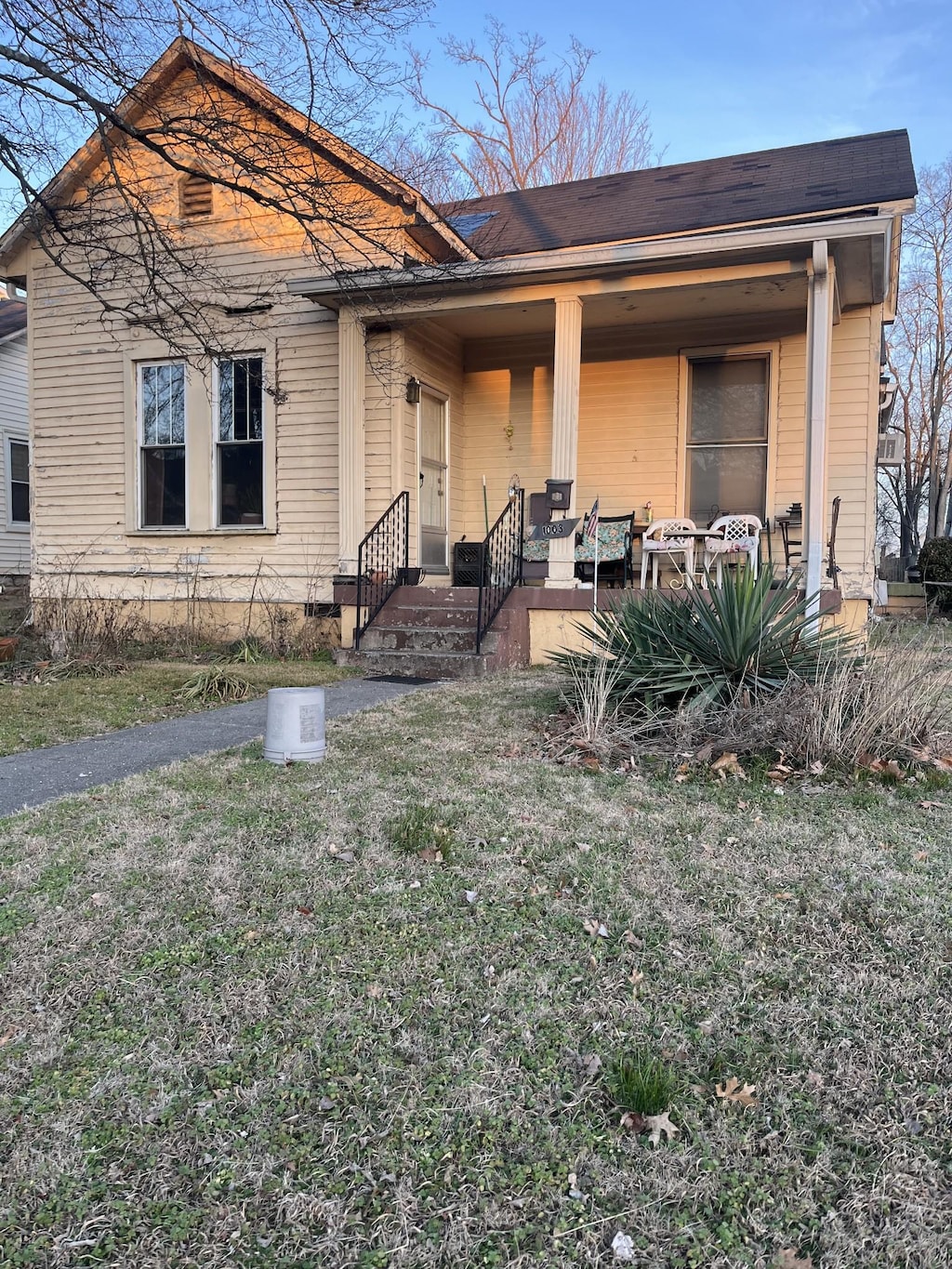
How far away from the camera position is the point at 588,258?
25.4ft

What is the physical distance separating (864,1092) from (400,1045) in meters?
1.08

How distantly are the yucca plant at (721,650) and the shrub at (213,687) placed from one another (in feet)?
10.1

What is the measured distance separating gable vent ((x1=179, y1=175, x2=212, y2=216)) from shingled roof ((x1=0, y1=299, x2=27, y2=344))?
923cm

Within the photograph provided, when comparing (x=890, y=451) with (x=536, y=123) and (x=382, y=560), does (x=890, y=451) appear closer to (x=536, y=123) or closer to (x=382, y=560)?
(x=382, y=560)

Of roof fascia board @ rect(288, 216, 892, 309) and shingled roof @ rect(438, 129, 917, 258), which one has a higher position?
shingled roof @ rect(438, 129, 917, 258)

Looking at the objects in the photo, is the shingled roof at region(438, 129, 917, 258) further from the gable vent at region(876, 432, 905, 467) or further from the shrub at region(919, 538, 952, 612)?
the shrub at region(919, 538, 952, 612)

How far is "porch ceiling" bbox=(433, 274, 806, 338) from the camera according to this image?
8.23m

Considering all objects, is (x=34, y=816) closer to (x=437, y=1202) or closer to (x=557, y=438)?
(x=437, y=1202)

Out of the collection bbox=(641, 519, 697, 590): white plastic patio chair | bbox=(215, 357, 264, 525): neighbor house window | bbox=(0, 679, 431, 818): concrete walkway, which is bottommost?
bbox=(0, 679, 431, 818): concrete walkway

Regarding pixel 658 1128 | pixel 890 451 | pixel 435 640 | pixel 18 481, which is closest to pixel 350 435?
pixel 435 640

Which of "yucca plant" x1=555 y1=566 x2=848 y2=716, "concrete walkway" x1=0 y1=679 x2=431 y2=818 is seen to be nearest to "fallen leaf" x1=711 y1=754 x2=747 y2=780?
"yucca plant" x1=555 y1=566 x2=848 y2=716

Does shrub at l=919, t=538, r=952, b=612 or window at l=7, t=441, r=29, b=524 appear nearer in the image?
shrub at l=919, t=538, r=952, b=612

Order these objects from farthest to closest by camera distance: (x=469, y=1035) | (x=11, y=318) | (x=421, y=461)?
(x=11, y=318), (x=421, y=461), (x=469, y=1035)

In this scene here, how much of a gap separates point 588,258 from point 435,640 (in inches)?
153
